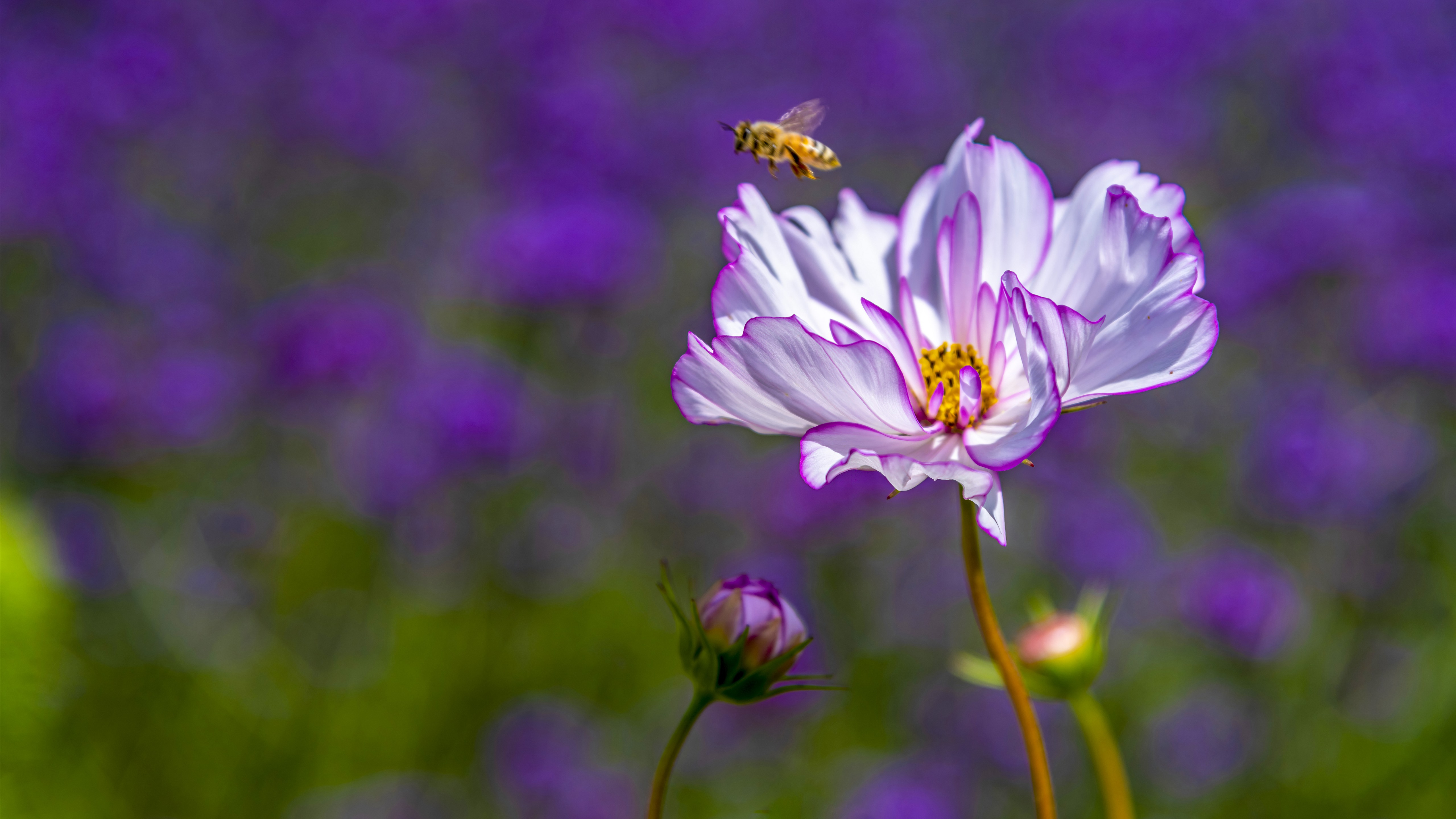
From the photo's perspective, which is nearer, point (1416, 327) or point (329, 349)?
point (1416, 327)

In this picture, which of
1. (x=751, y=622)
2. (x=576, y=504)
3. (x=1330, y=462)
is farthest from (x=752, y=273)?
(x=576, y=504)

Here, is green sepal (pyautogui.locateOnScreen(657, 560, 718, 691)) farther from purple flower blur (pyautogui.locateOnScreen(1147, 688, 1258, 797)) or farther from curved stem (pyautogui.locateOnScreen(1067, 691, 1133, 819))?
purple flower blur (pyautogui.locateOnScreen(1147, 688, 1258, 797))

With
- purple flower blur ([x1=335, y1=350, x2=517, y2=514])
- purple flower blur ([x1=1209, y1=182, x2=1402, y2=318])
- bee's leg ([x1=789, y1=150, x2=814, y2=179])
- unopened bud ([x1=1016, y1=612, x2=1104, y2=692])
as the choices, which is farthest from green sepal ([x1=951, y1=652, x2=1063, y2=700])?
purple flower blur ([x1=1209, y1=182, x2=1402, y2=318])

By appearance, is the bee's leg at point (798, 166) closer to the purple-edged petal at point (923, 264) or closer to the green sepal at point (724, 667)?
the purple-edged petal at point (923, 264)

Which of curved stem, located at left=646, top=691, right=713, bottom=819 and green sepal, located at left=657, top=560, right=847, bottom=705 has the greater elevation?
green sepal, located at left=657, top=560, right=847, bottom=705

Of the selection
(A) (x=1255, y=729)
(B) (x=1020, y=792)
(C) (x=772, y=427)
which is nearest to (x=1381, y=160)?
(A) (x=1255, y=729)

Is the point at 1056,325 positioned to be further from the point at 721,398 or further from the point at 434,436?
Result: the point at 434,436

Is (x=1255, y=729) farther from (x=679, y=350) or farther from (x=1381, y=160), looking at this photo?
(x=679, y=350)
